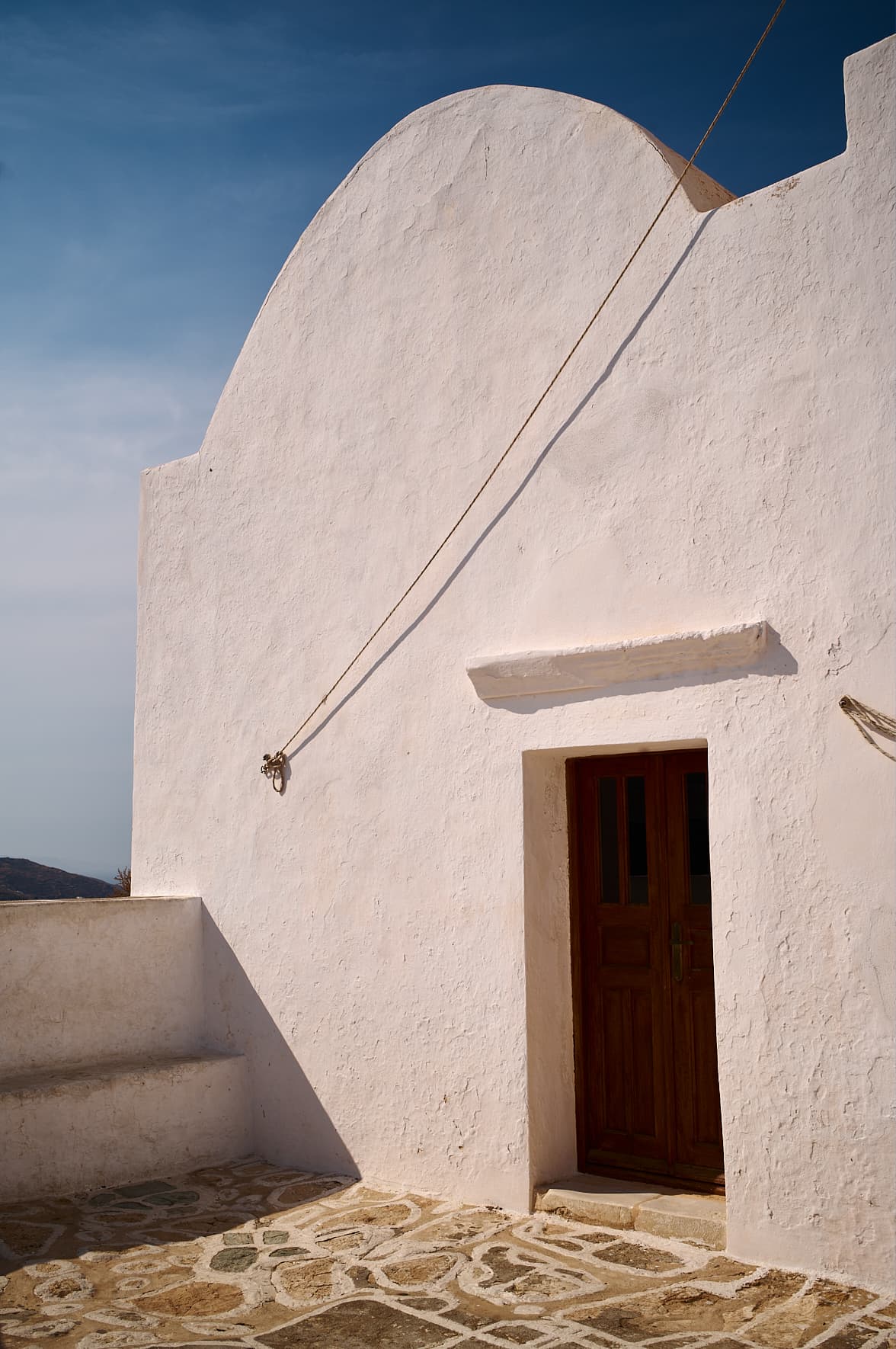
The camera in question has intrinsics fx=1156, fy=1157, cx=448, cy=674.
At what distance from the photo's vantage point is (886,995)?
4227 mm

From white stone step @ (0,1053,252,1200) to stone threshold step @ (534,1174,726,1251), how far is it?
2146 mm

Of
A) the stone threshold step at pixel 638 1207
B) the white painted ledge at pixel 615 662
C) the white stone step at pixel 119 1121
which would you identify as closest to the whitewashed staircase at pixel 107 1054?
the white stone step at pixel 119 1121

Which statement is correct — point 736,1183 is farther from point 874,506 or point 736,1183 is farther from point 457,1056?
point 874,506

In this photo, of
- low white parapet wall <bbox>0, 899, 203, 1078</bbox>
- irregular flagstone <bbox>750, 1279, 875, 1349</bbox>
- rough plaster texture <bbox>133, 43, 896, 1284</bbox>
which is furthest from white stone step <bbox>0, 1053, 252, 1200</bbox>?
irregular flagstone <bbox>750, 1279, 875, 1349</bbox>

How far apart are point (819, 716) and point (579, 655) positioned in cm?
111

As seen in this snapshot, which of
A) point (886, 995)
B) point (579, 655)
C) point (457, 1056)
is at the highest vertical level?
point (579, 655)

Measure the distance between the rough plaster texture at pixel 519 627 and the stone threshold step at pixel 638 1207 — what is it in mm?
164

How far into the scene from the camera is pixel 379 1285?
446 centimetres

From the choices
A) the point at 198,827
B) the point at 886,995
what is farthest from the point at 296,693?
the point at 886,995

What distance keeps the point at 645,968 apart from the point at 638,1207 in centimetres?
102

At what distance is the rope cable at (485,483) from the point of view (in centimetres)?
515

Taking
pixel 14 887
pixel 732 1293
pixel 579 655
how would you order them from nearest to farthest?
pixel 732 1293 < pixel 579 655 < pixel 14 887

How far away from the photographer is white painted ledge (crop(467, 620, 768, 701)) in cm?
468

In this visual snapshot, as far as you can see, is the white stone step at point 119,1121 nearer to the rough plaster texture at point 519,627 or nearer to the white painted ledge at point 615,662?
the rough plaster texture at point 519,627
